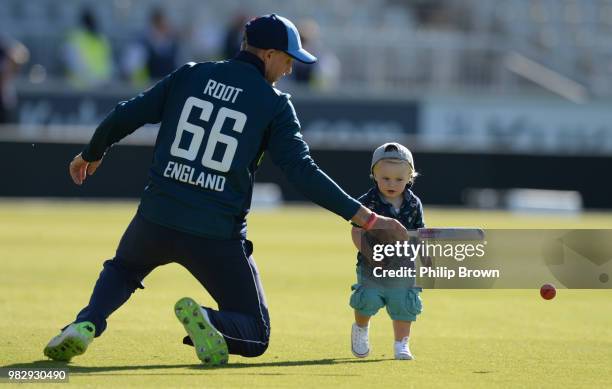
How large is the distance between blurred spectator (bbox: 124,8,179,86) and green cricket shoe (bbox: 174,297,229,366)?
790 inches

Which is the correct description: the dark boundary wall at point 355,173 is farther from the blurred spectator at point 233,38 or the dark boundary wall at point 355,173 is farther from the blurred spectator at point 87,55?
the blurred spectator at point 87,55

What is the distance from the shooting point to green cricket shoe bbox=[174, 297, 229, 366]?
24.0 ft

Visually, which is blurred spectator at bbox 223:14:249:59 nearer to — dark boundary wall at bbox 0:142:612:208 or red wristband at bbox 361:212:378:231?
dark boundary wall at bbox 0:142:612:208

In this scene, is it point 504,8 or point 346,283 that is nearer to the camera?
point 346,283

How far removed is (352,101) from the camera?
1150 inches

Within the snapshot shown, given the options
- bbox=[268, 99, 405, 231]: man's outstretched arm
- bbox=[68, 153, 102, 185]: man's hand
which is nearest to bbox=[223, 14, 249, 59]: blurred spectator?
bbox=[68, 153, 102, 185]: man's hand

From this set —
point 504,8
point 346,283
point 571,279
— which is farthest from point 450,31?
point 571,279

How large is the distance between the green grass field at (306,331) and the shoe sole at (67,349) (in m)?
0.07

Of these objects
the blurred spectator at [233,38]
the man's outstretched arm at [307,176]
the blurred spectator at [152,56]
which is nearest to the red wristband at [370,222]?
the man's outstretched arm at [307,176]

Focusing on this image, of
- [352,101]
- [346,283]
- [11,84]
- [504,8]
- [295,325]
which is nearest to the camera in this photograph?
[295,325]

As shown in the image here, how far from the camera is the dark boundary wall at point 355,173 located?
24172 mm

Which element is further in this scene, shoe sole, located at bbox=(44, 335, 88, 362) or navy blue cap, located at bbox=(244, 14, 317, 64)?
navy blue cap, located at bbox=(244, 14, 317, 64)

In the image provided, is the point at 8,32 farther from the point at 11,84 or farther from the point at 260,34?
the point at 260,34

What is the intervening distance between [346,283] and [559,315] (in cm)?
292
